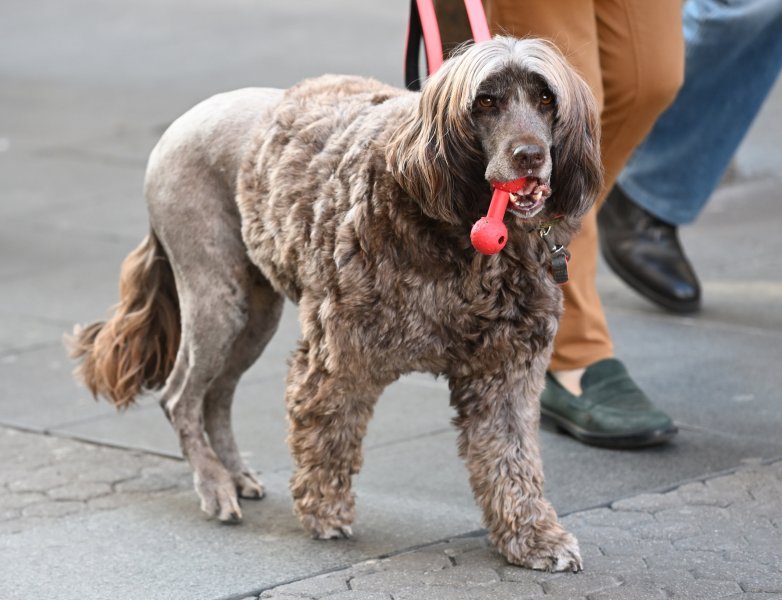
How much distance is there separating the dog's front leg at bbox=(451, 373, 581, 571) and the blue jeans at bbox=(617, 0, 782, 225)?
2829 millimetres

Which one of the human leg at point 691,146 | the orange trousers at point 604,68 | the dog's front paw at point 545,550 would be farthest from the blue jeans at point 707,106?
the dog's front paw at point 545,550

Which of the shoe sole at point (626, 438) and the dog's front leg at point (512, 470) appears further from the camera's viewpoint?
the shoe sole at point (626, 438)

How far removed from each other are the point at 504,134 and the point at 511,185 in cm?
12

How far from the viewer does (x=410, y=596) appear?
366 centimetres

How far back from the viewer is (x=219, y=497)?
14.0 ft

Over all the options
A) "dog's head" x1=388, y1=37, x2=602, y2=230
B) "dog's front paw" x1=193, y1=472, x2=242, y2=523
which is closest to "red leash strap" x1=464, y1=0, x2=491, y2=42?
"dog's head" x1=388, y1=37, x2=602, y2=230

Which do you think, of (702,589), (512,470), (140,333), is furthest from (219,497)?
(702,589)

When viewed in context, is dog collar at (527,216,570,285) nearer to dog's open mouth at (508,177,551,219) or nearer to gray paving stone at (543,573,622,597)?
dog's open mouth at (508,177,551,219)

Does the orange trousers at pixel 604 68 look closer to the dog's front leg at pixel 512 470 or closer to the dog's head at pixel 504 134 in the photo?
the dog's head at pixel 504 134

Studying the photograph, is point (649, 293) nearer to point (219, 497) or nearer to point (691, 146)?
point (691, 146)

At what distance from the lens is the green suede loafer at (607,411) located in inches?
185

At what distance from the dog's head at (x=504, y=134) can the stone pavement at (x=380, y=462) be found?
1069 mm

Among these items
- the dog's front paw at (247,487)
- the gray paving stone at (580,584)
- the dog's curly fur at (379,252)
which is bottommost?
the dog's front paw at (247,487)

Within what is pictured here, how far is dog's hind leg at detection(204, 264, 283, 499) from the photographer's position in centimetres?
448
